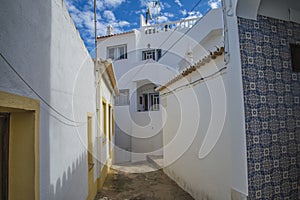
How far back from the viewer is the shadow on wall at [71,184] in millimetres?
2648

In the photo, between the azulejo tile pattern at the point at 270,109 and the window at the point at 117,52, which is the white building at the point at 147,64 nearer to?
the window at the point at 117,52

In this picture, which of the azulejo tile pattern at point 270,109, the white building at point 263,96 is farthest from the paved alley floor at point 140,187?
the azulejo tile pattern at point 270,109

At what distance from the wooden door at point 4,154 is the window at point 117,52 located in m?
16.2

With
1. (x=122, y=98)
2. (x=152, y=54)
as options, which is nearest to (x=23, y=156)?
(x=122, y=98)

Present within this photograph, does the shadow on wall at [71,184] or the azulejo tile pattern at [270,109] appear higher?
the azulejo tile pattern at [270,109]

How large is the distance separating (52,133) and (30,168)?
0.62 m

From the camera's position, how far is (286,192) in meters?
3.21

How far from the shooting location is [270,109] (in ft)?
10.7

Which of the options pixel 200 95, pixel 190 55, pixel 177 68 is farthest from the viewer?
pixel 177 68

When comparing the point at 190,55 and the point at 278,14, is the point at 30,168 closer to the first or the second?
the point at 278,14

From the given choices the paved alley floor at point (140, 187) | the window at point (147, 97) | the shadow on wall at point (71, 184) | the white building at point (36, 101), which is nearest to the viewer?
the white building at point (36, 101)

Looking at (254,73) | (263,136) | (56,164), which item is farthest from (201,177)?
(56,164)

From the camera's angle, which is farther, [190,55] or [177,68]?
[177,68]

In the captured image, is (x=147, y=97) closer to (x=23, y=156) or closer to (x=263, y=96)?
(x=263, y=96)
